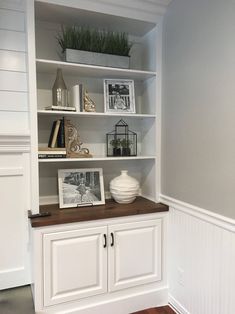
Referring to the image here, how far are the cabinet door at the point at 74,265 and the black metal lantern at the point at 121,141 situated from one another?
67 centimetres

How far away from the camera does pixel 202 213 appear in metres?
1.79

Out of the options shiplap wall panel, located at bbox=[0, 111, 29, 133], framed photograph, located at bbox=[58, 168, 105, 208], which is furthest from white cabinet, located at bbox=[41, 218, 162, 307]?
shiplap wall panel, located at bbox=[0, 111, 29, 133]

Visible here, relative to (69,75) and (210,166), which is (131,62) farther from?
(210,166)

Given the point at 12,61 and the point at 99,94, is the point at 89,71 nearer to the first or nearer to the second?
the point at 99,94

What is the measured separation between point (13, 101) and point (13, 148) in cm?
36

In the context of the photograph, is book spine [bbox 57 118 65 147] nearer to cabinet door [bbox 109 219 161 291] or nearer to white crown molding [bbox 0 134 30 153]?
white crown molding [bbox 0 134 30 153]

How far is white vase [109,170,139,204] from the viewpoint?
217 centimetres

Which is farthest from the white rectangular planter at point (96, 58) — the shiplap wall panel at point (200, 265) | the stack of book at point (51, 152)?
the shiplap wall panel at point (200, 265)

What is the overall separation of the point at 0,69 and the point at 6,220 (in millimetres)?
1132

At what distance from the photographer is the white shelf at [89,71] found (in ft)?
6.42

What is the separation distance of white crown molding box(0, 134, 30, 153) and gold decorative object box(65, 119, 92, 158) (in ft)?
0.98

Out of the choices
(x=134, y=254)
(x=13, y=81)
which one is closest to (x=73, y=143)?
(x=13, y=81)

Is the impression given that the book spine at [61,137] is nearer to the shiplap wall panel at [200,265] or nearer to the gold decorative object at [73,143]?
the gold decorative object at [73,143]

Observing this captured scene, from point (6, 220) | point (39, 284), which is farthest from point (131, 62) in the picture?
point (39, 284)
